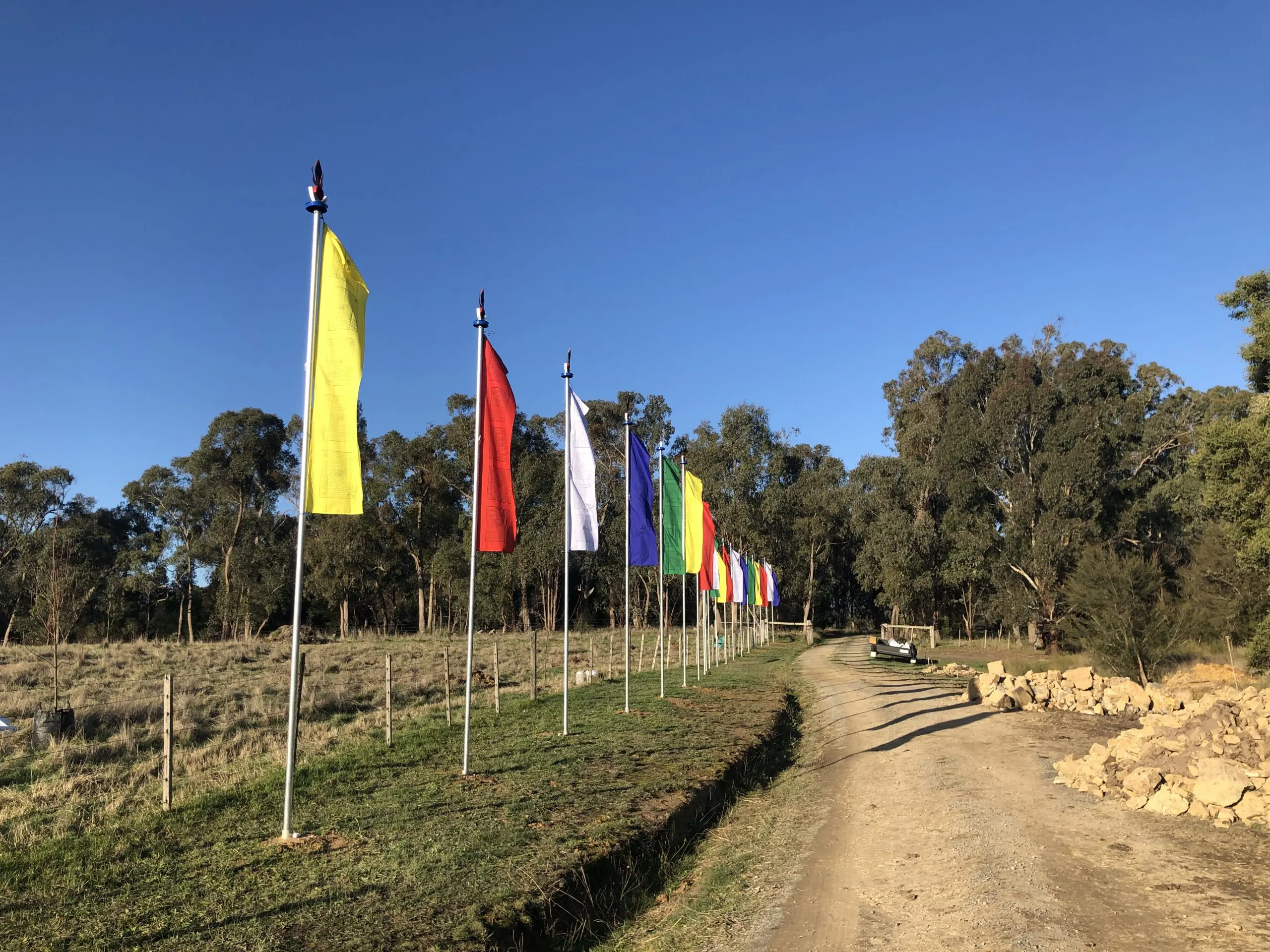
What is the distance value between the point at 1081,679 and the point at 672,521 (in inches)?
419

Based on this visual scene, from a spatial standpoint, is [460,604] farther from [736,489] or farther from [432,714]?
[432,714]

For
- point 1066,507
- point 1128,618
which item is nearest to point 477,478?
point 1128,618

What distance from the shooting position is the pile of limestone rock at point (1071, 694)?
57.6 ft

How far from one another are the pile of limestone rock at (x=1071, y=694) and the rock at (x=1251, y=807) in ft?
29.5

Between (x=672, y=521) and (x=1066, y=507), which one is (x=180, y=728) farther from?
(x=1066, y=507)

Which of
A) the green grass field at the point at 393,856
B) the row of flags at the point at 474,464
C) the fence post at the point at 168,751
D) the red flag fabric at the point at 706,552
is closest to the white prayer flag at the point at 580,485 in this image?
the row of flags at the point at 474,464

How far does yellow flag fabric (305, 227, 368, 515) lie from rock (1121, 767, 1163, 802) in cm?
975

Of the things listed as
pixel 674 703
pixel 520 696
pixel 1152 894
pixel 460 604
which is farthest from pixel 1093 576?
pixel 460 604

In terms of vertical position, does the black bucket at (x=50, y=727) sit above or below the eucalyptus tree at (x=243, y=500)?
below

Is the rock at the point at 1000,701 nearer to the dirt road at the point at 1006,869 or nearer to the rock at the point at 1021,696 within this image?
the rock at the point at 1021,696

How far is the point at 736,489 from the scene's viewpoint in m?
57.8

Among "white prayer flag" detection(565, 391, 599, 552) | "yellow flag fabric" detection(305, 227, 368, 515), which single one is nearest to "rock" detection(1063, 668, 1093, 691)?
"white prayer flag" detection(565, 391, 599, 552)

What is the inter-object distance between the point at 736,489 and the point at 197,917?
53060mm

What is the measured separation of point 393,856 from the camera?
7.40 m
